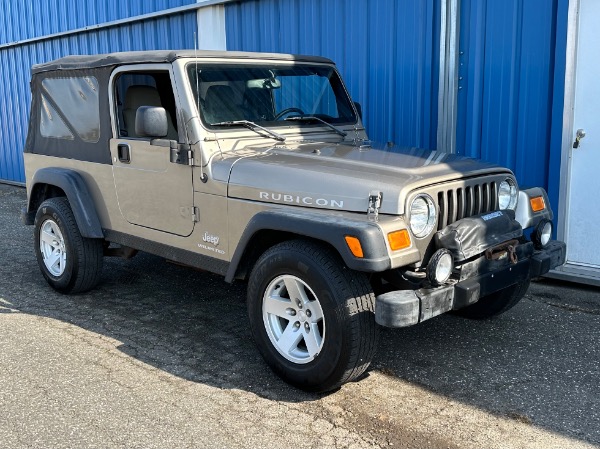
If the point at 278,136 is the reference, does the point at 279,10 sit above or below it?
above

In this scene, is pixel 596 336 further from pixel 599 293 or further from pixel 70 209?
pixel 70 209

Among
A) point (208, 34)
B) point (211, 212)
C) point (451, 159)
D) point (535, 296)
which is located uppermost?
point (208, 34)

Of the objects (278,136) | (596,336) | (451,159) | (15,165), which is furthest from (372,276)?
(15,165)

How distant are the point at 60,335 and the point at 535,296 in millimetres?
3759

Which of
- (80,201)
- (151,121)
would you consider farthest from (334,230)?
(80,201)

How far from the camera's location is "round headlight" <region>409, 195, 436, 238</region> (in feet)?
11.3

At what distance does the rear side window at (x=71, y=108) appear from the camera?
502 cm

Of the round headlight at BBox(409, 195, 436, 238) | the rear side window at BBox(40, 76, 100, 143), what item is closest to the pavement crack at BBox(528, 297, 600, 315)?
the round headlight at BBox(409, 195, 436, 238)

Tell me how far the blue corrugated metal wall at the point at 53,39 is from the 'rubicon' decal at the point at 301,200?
567cm

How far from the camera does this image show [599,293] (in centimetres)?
545

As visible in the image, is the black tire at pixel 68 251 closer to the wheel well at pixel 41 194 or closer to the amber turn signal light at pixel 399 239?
the wheel well at pixel 41 194

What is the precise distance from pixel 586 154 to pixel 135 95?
371cm

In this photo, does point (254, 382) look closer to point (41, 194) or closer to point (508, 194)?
point (508, 194)

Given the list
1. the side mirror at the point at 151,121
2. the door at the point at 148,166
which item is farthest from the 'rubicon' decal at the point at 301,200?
the side mirror at the point at 151,121
